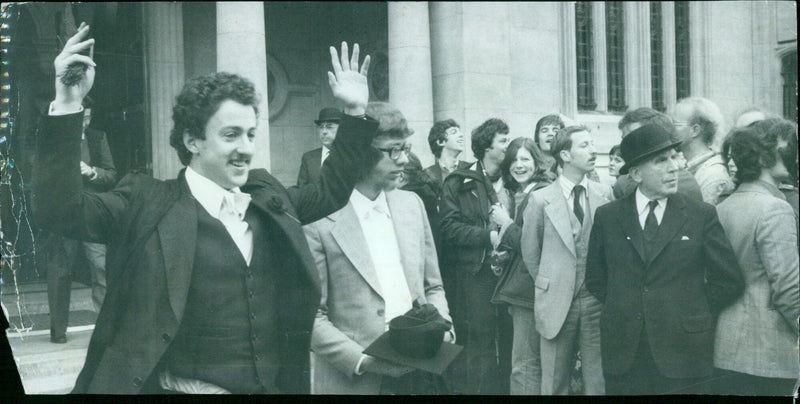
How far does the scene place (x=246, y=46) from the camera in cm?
409

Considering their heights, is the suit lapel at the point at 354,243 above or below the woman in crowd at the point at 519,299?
above

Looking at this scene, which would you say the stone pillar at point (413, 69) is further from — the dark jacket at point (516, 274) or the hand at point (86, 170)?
the hand at point (86, 170)

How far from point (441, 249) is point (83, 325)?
1720 mm

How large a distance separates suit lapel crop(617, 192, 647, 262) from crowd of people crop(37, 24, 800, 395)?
0.03 feet

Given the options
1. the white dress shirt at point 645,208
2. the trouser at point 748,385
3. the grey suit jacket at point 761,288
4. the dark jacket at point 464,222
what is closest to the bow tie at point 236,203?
the dark jacket at point 464,222

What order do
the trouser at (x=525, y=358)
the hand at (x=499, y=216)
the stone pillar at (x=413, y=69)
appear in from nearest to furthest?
1. the trouser at (x=525, y=358)
2. the hand at (x=499, y=216)
3. the stone pillar at (x=413, y=69)

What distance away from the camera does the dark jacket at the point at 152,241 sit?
264cm

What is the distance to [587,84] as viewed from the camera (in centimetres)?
502

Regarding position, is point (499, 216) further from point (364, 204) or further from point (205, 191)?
point (205, 191)

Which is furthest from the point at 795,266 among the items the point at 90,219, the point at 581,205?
the point at 90,219

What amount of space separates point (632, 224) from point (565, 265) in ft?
1.20

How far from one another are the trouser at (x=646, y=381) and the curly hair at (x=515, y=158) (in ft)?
3.17

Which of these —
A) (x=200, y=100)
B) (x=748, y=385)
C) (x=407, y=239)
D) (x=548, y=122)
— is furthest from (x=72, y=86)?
(x=748, y=385)

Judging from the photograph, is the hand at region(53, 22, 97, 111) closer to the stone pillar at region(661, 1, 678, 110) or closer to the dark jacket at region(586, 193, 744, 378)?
the dark jacket at region(586, 193, 744, 378)
